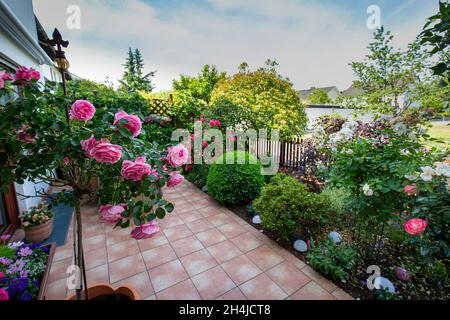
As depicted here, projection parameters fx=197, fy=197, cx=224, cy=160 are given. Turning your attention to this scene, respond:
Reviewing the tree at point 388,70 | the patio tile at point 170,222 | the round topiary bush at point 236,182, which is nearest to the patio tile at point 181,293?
the patio tile at point 170,222

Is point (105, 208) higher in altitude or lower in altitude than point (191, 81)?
lower

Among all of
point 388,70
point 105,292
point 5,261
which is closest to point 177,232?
point 105,292

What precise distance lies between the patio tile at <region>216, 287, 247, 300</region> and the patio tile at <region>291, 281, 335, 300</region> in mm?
472

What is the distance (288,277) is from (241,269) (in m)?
0.50

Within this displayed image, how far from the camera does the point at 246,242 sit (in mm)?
2654

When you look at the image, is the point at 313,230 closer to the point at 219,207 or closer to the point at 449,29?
the point at 219,207

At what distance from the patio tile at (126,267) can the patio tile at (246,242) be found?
3.82ft

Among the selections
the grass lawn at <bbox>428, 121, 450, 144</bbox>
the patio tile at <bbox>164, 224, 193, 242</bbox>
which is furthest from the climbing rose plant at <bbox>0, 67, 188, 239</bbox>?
the grass lawn at <bbox>428, 121, 450, 144</bbox>

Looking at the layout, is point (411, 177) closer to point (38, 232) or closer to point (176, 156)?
point (176, 156)

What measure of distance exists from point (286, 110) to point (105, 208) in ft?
18.6

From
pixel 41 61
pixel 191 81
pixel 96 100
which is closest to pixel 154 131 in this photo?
pixel 96 100

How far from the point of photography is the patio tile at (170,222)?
302 cm

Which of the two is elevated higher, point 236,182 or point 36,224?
point 236,182
